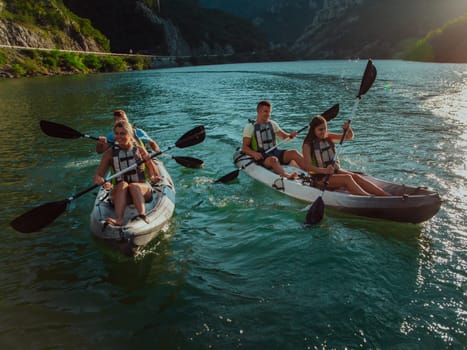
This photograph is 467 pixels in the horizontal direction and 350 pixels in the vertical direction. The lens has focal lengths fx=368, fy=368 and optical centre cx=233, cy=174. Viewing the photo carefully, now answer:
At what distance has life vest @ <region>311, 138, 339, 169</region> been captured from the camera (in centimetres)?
759

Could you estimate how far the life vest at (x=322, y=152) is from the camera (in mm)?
7594

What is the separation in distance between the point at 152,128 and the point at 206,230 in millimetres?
10980

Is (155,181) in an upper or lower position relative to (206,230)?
upper

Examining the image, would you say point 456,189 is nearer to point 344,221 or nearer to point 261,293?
point 344,221

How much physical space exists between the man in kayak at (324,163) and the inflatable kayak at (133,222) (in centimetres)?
300

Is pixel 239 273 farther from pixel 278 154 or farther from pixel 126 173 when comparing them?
pixel 278 154

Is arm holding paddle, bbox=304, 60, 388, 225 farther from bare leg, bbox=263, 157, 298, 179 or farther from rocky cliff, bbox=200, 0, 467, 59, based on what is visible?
rocky cliff, bbox=200, 0, 467, 59

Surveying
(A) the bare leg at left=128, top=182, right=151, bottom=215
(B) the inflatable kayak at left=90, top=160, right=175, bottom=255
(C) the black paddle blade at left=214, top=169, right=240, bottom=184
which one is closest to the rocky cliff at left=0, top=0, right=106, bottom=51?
(C) the black paddle blade at left=214, top=169, right=240, bottom=184

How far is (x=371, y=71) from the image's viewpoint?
8.21 meters

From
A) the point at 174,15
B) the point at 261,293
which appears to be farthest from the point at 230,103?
A: the point at 174,15

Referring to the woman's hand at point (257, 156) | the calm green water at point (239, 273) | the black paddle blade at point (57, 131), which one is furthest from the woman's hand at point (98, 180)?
the woman's hand at point (257, 156)

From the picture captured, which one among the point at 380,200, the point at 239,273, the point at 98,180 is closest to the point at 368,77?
the point at 380,200

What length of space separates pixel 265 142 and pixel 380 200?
3855 mm

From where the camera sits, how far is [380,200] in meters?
6.59
